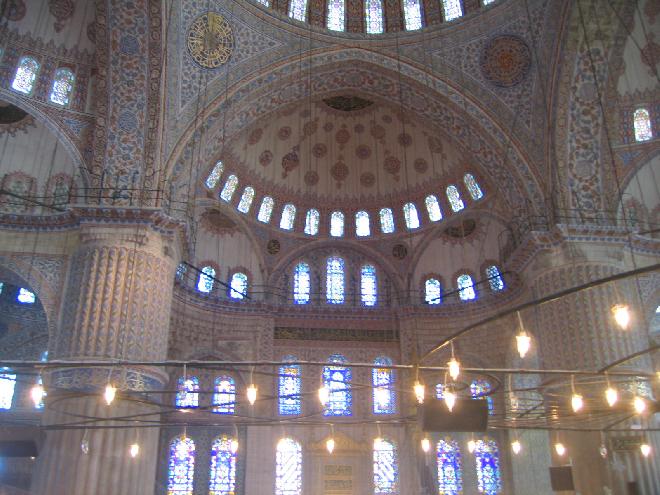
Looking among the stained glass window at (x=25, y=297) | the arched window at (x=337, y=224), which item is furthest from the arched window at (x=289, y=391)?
the stained glass window at (x=25, y=297)

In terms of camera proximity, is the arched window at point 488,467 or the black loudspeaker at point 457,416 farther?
the arched window at point 488,467

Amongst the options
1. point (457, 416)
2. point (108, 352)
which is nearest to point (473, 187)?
point (457, 416)

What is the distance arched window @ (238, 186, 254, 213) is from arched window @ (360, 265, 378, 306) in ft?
13.8

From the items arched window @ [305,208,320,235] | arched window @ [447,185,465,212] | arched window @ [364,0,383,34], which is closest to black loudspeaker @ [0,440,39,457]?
arched window @ [305,208,320,235]

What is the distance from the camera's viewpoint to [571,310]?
13.8m

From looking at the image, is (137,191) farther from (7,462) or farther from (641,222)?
(641,222)

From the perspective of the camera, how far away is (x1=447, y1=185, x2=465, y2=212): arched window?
1983 cm

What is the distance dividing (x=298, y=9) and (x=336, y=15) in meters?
1.06

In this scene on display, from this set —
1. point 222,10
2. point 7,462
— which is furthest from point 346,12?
point 7,462

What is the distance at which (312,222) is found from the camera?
2098cm

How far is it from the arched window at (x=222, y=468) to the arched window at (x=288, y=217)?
667 centimetres

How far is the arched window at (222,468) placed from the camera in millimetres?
17938

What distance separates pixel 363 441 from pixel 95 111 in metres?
11.6

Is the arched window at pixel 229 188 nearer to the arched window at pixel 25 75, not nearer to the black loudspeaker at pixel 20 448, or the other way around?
the arched window at pixel 25 75
